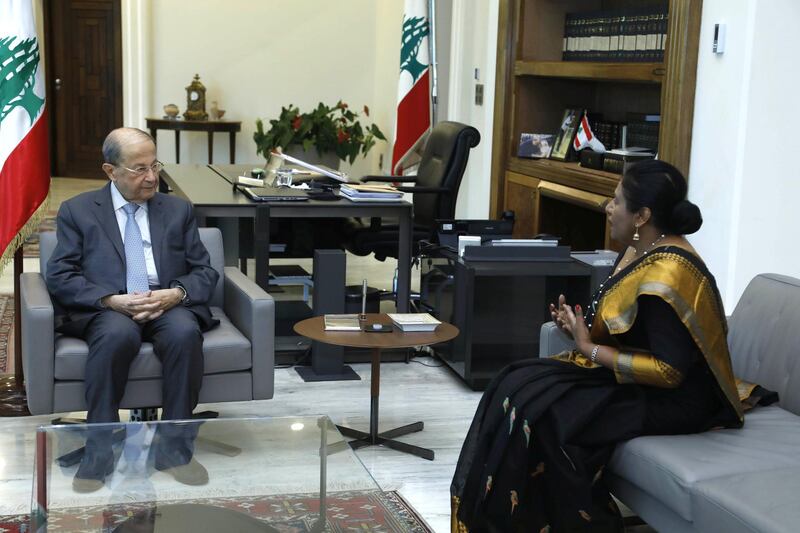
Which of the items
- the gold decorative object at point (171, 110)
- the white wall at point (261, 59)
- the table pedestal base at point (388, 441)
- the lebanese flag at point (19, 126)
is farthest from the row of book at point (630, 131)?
the gold decorative object at point (171, 110)

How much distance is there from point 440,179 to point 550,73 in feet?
3.39

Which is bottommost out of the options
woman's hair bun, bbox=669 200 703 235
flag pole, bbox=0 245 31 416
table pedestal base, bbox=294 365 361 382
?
table pedestal base, bbox=294 365 361 382

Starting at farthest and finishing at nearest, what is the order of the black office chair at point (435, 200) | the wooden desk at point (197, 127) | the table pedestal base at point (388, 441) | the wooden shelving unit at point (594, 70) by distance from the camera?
the wooden desk at point (197, 127), the black office chair at point (435, 200), the wooden shelving unit at point (594, 70), the table pedestal base at point (388, 441)

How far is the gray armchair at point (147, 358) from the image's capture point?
3361 millimetres

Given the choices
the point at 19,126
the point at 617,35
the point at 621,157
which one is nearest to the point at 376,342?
the point at 19,126

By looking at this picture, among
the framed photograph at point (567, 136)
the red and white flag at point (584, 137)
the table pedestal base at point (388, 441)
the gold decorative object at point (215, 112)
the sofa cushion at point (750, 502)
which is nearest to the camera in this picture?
the sofa cushion at point (750, 502)

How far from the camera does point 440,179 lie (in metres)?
5.84

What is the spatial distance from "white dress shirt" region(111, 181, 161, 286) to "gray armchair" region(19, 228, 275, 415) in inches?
11.2

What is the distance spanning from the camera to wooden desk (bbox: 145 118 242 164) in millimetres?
10253

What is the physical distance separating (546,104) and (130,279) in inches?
146

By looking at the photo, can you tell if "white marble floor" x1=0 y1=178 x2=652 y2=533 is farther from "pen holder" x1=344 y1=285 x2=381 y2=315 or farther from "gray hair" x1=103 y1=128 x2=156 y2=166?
"gray hair" x1=103 y1=128 x2=156 y2=166

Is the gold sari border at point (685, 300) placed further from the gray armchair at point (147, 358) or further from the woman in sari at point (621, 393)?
the gray armchair at point (147, 358)

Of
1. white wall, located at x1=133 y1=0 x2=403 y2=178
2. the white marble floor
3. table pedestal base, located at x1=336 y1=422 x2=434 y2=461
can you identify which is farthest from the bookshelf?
white wall, located at x1=133 y1=0 x2=403 y2=178

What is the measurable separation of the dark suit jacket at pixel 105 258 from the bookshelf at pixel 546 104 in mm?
2533
